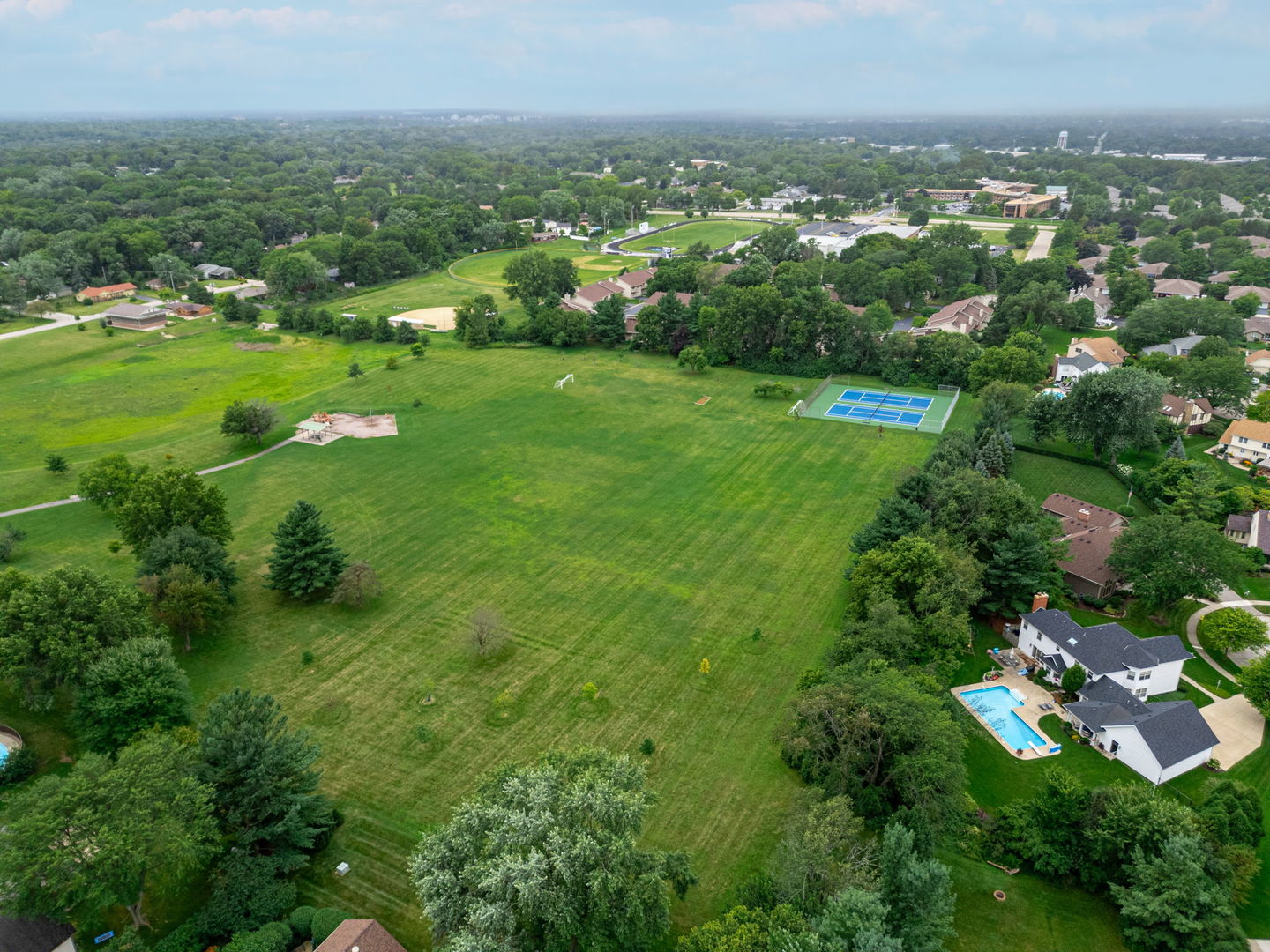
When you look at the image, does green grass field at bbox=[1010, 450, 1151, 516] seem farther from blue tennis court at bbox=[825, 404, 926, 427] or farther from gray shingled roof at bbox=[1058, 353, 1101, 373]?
gray shingled roof at bbox=[1058, 353, 1101, 373]

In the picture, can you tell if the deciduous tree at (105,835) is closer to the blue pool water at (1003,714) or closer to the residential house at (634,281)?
the blue pool water at (1003,714)

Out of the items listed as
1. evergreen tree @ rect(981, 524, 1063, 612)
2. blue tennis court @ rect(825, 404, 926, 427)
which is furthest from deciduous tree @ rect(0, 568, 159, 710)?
blue tennis court @ rect(825, 404, 926, 427)

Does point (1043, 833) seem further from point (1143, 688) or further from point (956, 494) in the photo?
point (956, 494)

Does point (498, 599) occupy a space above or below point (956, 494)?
below

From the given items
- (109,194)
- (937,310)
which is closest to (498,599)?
(937,310)

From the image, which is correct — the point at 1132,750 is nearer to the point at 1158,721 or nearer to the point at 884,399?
the point at 1158,721

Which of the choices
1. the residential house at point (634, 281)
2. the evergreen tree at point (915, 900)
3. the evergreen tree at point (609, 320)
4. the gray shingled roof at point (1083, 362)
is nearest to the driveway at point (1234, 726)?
the evergreen tree at point (915, 900)
